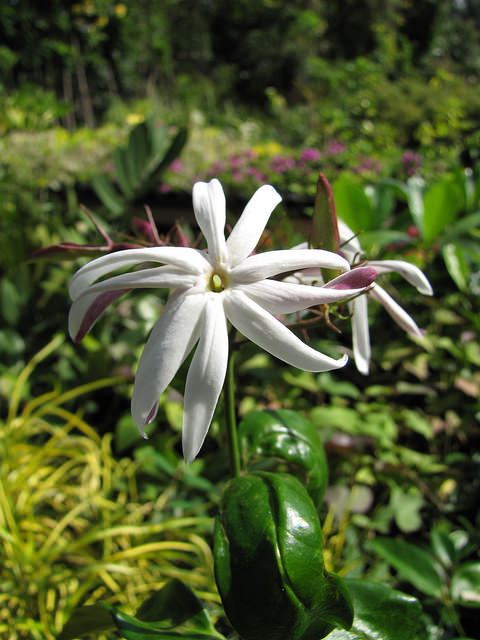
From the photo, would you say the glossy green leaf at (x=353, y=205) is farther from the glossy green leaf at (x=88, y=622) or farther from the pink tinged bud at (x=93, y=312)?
the glossy green leaf at (x=88, y=622)

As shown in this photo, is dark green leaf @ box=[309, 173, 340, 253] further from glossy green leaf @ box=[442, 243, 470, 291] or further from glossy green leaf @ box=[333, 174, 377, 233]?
glossy green leaf @ box=[442, 243, 470, 291]

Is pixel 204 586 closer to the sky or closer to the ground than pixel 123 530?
closer to the ground

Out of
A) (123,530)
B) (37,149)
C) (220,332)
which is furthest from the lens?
(37,149)

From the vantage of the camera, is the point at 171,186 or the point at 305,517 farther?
the point at 171,186

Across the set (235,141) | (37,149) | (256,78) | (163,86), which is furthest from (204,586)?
(256,78)

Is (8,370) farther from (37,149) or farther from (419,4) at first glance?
(419,4)

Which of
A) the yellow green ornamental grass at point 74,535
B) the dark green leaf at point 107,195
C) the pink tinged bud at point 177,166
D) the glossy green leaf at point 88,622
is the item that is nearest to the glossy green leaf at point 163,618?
the glossy green leaf at point 88,622

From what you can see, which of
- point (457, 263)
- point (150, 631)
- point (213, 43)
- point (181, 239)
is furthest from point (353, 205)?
point (213, 43)

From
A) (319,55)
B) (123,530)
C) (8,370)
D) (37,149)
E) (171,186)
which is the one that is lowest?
(123,530)
